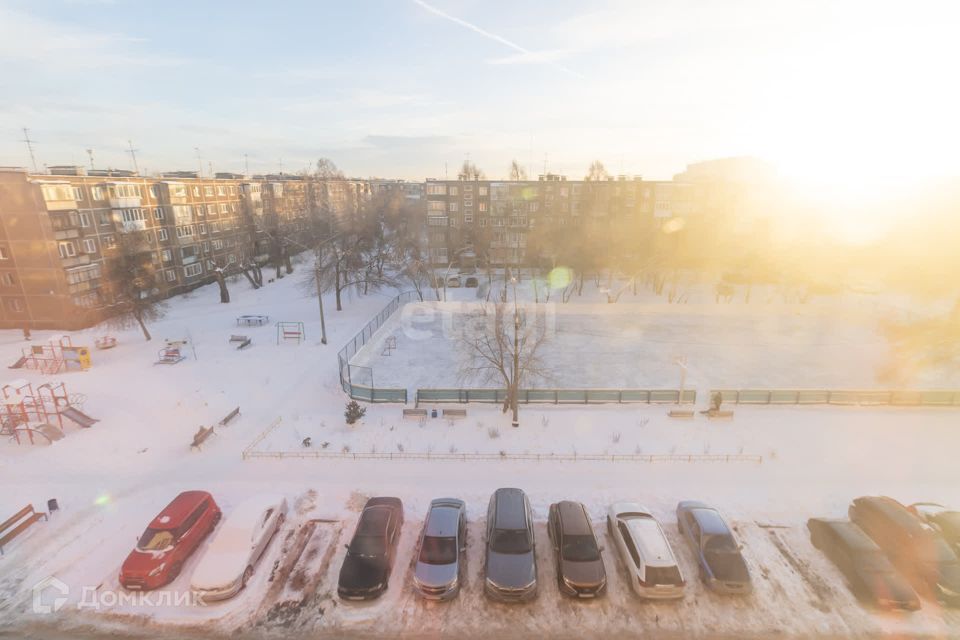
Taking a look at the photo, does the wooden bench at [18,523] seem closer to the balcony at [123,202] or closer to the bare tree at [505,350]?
the bare tree at [505,350]

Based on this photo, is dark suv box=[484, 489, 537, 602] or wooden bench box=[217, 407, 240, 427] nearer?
dark suv box=[484, 489, 537, 602]

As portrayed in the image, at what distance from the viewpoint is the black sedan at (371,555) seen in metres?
10.5

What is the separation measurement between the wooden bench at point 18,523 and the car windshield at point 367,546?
31.6 feet

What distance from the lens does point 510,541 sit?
11.2 metres

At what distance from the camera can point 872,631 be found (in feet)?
32.6

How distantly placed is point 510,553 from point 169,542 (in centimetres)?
850

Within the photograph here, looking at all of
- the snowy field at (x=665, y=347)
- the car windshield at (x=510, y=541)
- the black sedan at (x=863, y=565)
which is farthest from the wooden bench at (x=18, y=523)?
the black sedan at (x=863, y=565)

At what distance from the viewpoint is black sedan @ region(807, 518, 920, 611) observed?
10148 mm

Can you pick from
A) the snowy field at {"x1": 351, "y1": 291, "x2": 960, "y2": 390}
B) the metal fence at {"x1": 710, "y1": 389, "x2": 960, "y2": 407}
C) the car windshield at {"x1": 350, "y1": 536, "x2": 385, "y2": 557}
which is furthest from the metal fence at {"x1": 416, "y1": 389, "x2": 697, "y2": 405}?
the car windshield at {"x1": 350, "y1": 536, "x2": 385, "y2": 557}

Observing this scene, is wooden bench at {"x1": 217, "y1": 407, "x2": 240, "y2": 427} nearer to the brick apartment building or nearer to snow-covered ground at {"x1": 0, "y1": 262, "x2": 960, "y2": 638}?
snow-covered ground at {"x1": 0, "y1": 262, "x2": 960, "y2": 638}

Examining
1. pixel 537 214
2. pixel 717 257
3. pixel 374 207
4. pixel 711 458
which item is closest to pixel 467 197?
pixel 537 214

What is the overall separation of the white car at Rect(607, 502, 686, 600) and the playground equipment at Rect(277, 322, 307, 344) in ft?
75.0

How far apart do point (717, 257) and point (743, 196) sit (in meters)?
13.1

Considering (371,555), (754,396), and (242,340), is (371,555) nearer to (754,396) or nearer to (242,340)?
(754,396)
